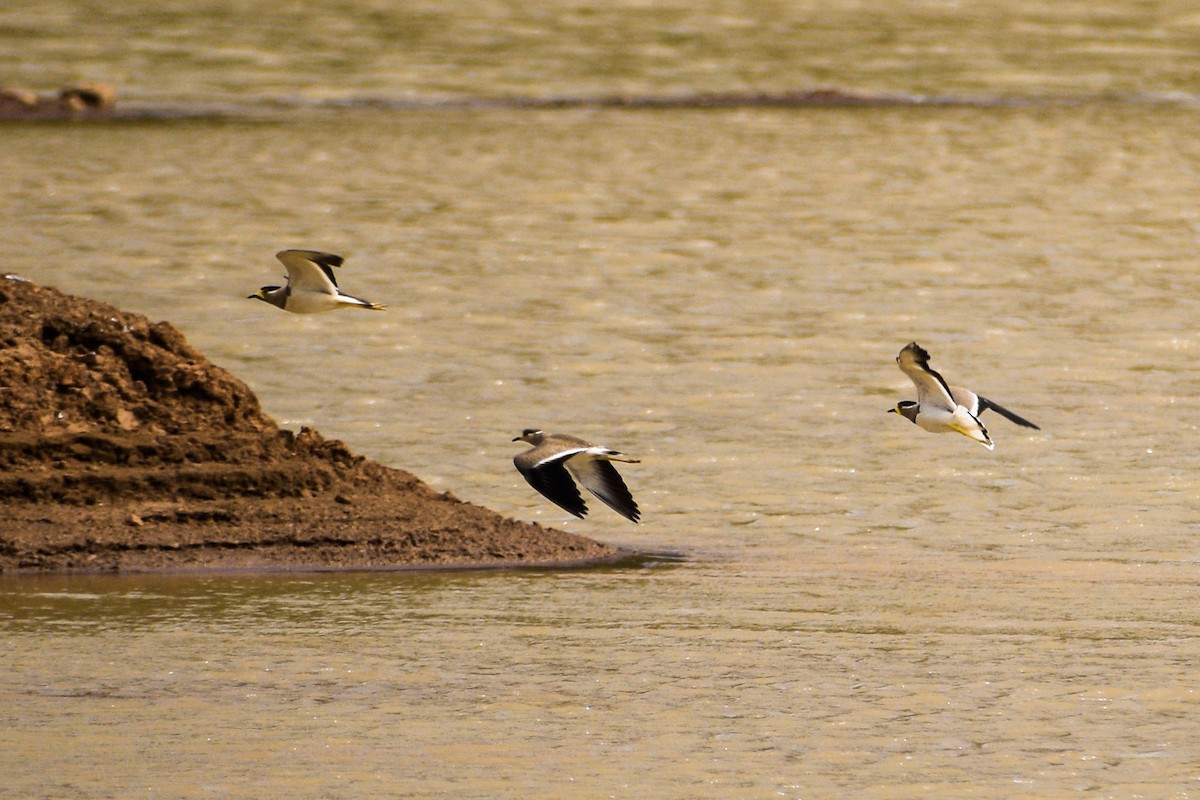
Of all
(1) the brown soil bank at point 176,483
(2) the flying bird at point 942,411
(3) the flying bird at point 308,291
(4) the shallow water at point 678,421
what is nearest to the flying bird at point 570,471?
(4) the shallow water at point 678,421

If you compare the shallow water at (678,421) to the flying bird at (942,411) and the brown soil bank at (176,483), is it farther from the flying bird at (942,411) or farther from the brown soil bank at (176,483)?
the flying bird at (942,411)

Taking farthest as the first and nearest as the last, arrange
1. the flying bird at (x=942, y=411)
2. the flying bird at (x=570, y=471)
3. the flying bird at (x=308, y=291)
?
1. the flying bird at (x=308, y=291)
2. the flying bird at (x=942, y=411)
3. the flying bird at (x=570, y=471)

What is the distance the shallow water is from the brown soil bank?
338 mm

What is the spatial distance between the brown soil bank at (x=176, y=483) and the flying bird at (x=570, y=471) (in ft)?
2.88

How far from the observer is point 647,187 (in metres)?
28.0

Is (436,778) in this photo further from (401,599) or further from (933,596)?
(933,596)

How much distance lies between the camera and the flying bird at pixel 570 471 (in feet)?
36.4

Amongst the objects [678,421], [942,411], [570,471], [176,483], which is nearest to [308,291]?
[176,483]

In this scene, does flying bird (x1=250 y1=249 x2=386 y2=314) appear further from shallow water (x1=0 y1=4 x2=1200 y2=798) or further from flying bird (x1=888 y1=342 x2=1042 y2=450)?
flying bird (x1=888 y1=342 x2=1042 y2=450)

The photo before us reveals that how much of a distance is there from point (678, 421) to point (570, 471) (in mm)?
4803

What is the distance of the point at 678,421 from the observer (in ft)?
55.6

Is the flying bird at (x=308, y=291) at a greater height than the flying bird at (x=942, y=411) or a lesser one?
greater

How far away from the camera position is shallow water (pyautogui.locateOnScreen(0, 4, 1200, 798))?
32.0 ft

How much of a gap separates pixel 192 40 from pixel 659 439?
23.7 metres
